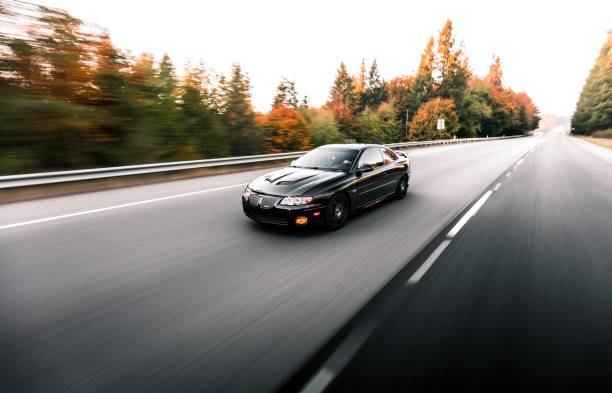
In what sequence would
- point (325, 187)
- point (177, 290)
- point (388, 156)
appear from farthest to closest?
point (388, 156), point (325, 187), point (177, 290)

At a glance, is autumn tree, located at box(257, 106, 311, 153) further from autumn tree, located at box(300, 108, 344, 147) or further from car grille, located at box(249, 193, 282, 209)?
car grille, located at box(249, 193, 282, 209)

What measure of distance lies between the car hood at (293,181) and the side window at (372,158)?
0.97m

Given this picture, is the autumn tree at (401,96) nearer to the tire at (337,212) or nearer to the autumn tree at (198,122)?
the autumn tree at (198,122)

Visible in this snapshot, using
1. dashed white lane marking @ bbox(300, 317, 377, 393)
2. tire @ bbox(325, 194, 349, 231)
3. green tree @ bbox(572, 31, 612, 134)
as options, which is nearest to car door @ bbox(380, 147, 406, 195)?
tire @ bbox(325, 194, 349, 231)

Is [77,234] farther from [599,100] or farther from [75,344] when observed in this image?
[599,100]

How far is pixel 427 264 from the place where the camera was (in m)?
4.77

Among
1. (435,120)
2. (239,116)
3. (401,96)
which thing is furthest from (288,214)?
(401,96)

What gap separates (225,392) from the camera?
8.02 feet

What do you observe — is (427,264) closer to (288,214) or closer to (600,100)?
(288,214)

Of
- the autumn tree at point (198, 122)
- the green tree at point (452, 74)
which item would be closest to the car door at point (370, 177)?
the autumn tree at point (198, 122)

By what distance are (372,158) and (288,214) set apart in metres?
2.96

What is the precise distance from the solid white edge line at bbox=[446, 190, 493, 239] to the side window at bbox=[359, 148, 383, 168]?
6.84 ft

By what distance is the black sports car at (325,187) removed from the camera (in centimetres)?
579

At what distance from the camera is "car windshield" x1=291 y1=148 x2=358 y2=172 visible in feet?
23.2
